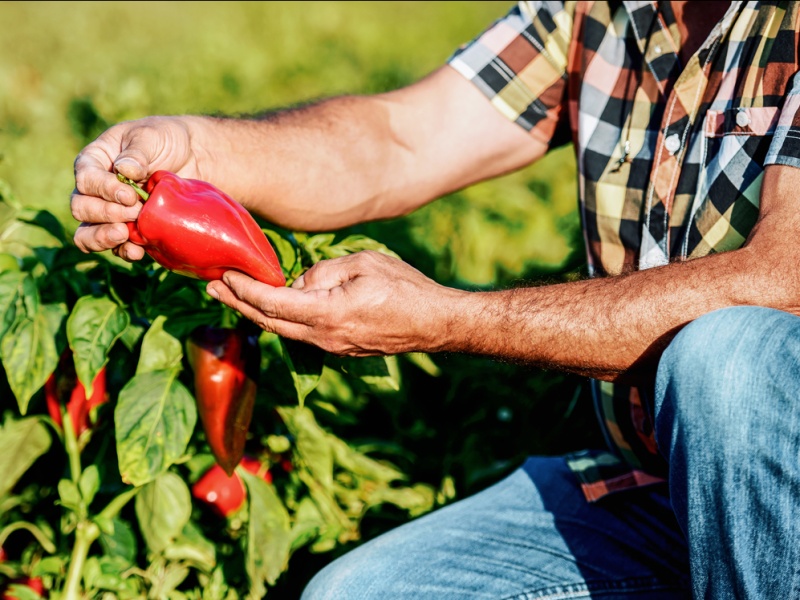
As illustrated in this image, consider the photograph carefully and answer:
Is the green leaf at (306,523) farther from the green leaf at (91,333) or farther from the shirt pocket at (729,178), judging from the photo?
the shirt pocket at (729,178)

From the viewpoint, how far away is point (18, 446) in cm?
170

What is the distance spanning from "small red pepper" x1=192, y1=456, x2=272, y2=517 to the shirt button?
1076 mm

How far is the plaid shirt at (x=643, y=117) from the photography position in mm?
1521

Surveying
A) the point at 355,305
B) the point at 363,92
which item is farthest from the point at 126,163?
the point at 363,92

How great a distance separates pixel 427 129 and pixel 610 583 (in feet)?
3.26

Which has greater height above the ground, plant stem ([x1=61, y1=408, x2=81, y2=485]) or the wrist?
the wrist

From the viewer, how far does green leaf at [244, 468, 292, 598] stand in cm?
172

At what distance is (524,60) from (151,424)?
1.07 meters

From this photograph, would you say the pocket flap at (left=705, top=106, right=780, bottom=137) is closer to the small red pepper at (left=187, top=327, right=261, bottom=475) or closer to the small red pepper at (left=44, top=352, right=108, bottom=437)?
the small red pepper at (left=187, top=327, right=261, bottom=475)

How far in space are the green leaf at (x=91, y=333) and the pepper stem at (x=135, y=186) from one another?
22 centimetres

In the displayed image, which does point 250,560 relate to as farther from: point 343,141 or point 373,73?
point 373,73

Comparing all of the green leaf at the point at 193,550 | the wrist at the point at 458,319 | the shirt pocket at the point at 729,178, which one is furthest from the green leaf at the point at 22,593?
Result: the shirt pocket at the point at 729,178

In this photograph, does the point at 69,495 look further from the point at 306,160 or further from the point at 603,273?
the point at 603,273

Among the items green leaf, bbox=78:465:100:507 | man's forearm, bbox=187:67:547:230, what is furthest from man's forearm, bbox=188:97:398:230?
green leaf, bbox=78:465:100:507
